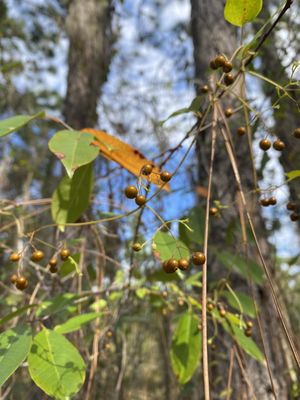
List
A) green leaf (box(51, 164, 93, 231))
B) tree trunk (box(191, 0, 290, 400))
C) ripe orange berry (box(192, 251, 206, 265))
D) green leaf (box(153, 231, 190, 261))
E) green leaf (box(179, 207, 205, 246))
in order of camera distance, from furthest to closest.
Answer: tree trunk (box(191, 0, 290, 400)), green leaf (box(179, 207, 205, 246)), green leaf (box(51, 164, 93, 231)), green leaf (box(153, 231, 190, 261)), ripe orange berry (box(192, 251, 206, 265))

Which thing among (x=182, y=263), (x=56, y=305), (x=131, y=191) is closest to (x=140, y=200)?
(x=131, y=191)

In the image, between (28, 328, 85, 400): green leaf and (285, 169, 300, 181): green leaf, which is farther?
(285, 169, 300, 181): green leaf

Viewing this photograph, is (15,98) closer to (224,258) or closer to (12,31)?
(12,31)

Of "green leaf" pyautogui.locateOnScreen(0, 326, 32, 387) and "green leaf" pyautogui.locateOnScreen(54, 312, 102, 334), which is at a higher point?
"green leaf" pyautogui.locateOnScreen(54, 312, 102, 334)

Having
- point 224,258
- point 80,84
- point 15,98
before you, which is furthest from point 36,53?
point 224,258

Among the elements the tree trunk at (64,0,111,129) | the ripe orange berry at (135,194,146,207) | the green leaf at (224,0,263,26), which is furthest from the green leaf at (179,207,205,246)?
the tree trunk at (64,0,111,129)

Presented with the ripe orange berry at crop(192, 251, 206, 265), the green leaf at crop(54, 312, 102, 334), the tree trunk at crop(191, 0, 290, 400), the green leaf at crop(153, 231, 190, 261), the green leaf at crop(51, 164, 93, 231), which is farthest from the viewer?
the tree trunk at crop(191, 0, 290, 400)

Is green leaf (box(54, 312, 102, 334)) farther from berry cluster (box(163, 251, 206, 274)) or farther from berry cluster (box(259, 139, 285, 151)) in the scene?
berry cluster (box(259, 139, 285, 151))
